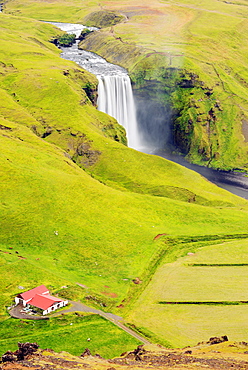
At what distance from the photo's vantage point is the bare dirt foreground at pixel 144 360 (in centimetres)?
4638

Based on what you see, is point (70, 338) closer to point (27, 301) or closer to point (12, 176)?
point (27, 301)

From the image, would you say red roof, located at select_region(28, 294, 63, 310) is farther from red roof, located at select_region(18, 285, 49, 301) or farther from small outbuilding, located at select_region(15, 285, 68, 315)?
red roof, located at select_region(18, 285, 49, 301)

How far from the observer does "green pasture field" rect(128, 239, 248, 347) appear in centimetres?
7081

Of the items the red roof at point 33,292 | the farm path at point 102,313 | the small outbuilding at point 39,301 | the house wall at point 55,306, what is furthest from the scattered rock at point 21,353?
the farm path at point 102,313

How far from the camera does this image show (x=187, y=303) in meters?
79.8

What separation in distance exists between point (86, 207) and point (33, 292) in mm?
35709

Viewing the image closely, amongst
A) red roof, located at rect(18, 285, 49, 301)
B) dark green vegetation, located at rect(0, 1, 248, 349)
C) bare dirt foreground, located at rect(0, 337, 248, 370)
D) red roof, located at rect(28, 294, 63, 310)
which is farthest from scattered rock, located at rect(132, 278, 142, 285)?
bare dirt foreground, located at rect(0, 337, 248, 370)

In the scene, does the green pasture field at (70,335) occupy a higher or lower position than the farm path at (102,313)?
higher

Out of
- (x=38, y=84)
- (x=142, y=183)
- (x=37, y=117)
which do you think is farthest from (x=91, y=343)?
(x=38, y=84)

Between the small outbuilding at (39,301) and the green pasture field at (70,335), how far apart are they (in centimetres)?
202

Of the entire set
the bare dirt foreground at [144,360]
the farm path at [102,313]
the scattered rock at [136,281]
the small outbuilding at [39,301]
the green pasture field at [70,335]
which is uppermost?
the bare dirt foreground at [144,360]

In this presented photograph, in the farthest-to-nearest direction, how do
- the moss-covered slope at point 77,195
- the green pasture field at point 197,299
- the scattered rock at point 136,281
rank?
the moss-covered slope at point 77,195, the scattered rock at point 136,281, the green pasture field at point 197,299

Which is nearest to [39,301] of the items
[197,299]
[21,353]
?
[21,353]

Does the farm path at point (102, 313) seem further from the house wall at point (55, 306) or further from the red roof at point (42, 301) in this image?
the red roof at point (42, 301)
